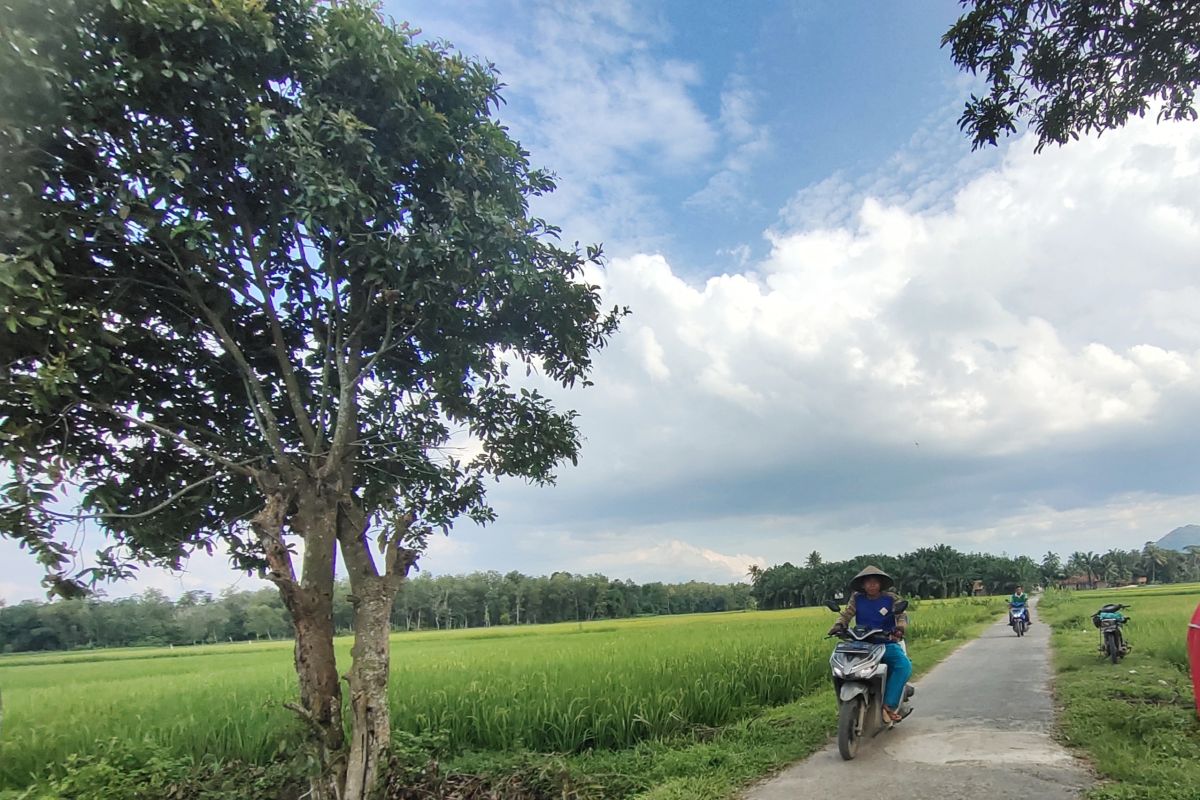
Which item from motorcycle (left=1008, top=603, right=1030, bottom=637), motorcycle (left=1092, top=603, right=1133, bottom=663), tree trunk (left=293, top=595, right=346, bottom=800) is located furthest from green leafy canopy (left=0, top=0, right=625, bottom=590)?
motorcycle (left=1008, top=603, right=1030, bottom=637)

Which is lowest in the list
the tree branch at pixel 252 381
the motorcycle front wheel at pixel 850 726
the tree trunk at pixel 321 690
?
the motorcycle front wheel at pixel 850 726

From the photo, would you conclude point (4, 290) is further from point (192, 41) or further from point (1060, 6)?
point (1060, 6)

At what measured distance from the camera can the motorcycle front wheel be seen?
5461mm

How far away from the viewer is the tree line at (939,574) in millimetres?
78250

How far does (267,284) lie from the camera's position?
515 centimetres

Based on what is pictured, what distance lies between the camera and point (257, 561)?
19.5ft

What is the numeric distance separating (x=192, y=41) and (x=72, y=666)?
27.8 meters

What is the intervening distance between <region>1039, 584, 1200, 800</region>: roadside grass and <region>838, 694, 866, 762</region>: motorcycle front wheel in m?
1.60

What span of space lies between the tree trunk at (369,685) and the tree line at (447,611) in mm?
8146

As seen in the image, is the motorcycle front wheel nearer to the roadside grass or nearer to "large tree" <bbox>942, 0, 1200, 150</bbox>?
the roadside grass

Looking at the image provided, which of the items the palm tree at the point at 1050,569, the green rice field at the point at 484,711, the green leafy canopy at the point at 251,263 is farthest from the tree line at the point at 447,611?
the palm tree at the point at 1050,569

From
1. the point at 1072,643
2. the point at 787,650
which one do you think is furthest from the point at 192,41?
the point at 1072,643

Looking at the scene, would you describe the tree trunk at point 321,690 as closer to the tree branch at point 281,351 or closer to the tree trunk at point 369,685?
the tree trunk at point 369,685

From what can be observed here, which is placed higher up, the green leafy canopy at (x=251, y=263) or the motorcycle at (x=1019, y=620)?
the green leafy canopy at (x=251, y=263)
